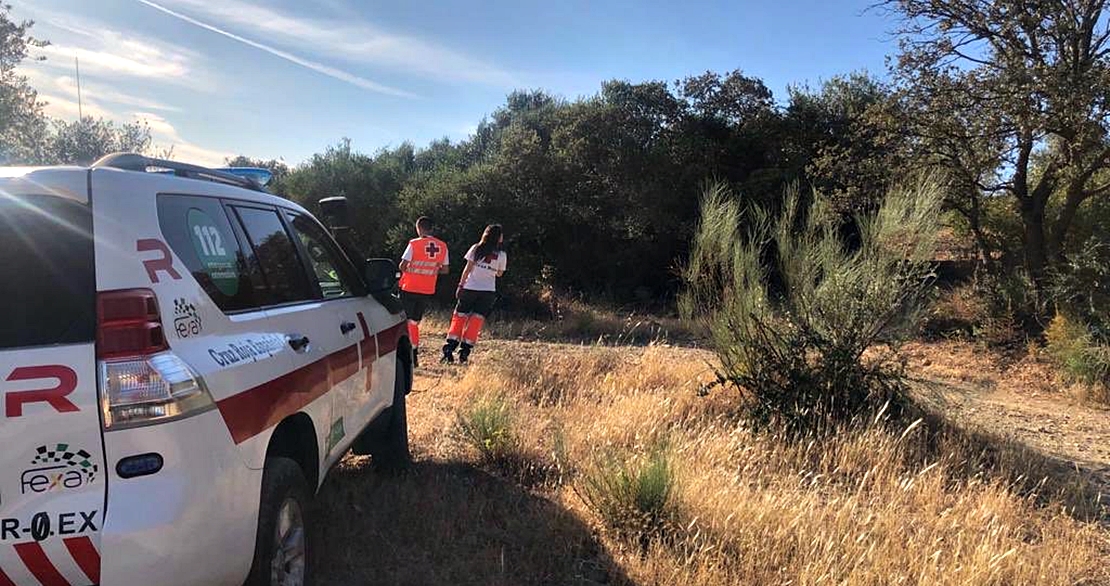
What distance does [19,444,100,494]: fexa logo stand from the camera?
192cm

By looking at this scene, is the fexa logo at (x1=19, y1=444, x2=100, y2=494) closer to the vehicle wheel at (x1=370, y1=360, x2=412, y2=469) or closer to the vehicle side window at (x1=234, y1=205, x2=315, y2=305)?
the vehicle side window at (x1=234, y1=205, x2=315, y2=305)

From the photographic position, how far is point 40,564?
6.29 feet

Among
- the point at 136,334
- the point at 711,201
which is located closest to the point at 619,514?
the point at 136,334

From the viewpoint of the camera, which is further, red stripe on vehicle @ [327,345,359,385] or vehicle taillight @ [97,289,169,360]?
red stripe on vehicle @ [327,345,359,385]

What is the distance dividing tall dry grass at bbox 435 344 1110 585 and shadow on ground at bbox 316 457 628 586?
18cm

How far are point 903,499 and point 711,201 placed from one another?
9.85 ft

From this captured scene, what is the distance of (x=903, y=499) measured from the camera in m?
4.21

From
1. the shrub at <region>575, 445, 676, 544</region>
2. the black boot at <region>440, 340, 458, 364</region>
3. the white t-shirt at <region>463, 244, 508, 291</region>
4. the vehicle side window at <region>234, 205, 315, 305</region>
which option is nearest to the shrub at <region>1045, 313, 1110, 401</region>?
the white t-shirt at <region>463, 244, 508, 291</region>

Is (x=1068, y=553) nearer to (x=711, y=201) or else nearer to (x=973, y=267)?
(x=711, y=201)

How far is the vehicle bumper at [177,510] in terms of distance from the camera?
1.95m

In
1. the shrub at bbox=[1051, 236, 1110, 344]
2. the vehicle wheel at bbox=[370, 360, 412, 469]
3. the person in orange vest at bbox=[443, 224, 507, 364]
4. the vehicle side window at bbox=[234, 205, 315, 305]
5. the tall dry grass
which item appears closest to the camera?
the vehicle side window at bbox=[234, 205, 315, 305]

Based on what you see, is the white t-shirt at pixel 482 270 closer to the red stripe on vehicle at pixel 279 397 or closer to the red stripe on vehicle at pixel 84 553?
the red stripe on vehicle at pixel 279 397

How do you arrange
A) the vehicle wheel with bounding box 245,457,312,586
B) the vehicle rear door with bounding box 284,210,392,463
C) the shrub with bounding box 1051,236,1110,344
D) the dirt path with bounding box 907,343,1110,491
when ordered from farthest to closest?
1. the shrub with bounding box 1051,236,1110,344
2. the dirt path with bounding box 907,343,1110,491
3. the vehicle rear door with bounding box 284,210,392,463
4. the vehicle wheel with bounding box 245,457,312,586

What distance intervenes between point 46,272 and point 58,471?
58 cm
